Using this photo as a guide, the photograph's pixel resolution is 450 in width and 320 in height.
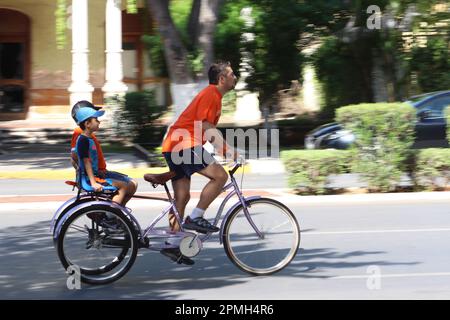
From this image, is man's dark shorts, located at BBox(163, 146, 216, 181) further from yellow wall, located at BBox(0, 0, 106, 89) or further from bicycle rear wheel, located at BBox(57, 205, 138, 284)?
yellow wall, located at BBox(0, 0, 106, 89)

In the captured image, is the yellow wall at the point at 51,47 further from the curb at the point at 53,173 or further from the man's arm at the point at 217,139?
the man's arm at the point at 217,139

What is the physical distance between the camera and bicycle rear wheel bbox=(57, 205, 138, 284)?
7461 mm

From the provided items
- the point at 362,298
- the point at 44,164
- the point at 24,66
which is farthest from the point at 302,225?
the point at 24,66

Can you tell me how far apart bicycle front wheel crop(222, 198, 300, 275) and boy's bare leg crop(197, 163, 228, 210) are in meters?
0.25

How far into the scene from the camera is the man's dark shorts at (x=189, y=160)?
24.8 ft

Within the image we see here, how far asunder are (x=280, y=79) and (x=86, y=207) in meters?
16.5

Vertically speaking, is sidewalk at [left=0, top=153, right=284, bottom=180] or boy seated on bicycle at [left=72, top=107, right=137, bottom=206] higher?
boy seated on bicycle at [left=72, top=107, right=137, bottom=206]

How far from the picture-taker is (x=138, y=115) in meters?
22.5

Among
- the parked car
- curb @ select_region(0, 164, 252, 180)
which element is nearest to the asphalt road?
curb @ select_region(0, 164, 252, 180)

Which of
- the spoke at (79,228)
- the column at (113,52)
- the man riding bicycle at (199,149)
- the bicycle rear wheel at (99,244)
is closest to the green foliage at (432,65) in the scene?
the column at (113,52)

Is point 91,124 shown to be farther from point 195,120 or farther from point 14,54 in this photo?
point 14,54

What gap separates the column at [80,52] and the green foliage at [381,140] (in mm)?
13653

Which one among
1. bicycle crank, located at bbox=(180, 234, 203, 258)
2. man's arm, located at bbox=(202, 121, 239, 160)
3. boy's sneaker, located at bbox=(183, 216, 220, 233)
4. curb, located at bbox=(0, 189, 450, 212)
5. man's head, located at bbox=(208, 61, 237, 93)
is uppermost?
man's head, located at bbox=(208, 61, 237, 93)
